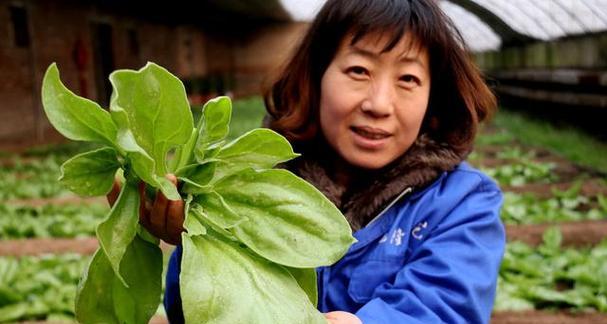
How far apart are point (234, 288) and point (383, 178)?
0.66 m

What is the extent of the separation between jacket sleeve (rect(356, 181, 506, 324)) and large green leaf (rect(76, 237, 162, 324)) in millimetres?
339

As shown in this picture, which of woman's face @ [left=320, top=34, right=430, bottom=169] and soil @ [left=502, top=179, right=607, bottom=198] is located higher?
woman's face @ [left=320, top=34, right=430, bottom=169]

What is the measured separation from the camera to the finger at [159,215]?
911mm

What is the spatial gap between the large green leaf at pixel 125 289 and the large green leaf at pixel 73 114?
0.16 meters

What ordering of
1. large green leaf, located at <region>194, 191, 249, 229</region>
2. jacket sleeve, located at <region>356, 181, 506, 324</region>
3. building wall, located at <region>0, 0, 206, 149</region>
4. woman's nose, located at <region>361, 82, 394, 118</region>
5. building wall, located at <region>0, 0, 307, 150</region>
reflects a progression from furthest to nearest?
building wall, located at <region>0, 0, 307, 150</region> < building wall, located at <region>0, 0, 206, 149</region> < woman's nose, located at <region>361, 82, 394, 118</region> < jacket sleeve, located at <region>356, 181, 506, 324</region> < large green leaf, located at <region>194, 191, 249, 229</region>

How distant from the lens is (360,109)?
1384 millimetres

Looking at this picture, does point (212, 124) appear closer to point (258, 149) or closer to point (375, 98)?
point (258, 149)

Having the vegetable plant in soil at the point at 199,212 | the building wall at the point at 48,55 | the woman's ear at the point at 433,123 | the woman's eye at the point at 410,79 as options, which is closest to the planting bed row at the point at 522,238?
the woman's ear at the point at 433,123

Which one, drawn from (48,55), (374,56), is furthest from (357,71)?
(48,55)

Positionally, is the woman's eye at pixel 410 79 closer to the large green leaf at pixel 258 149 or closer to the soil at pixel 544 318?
the large green leaf at pixel 258 149

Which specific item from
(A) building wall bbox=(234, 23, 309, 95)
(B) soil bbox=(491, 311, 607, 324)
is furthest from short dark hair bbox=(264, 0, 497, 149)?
(A) building wall bbox=(234, 23, 309, 95)

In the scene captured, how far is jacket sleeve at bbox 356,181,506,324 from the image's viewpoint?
1.17m

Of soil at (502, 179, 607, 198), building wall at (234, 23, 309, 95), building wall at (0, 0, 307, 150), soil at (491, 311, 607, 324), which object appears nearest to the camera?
soil at (491, 311, 607, 324)

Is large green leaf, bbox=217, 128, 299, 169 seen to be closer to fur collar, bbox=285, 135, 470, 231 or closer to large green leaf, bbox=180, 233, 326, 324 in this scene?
large green leaf, bbox=180, 233, 326, 324
